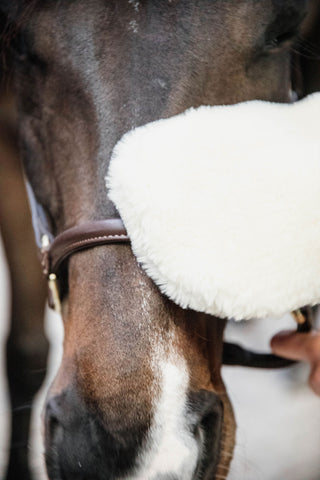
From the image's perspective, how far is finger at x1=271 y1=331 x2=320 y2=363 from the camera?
2.17 ft

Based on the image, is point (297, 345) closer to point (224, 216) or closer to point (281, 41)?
point (224, 216)

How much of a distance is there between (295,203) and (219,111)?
0.13 m

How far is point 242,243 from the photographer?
1.63 ft

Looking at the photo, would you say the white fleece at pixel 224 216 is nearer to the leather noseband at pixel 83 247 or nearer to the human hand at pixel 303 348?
the leather noseband at pixel 83 247

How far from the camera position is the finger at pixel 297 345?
0.66 meters

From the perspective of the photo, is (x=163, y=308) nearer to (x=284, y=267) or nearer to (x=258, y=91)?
(x=284, y=267)

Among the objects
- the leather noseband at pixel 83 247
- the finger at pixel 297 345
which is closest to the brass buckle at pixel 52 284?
the leather noseband at pixel 83 247

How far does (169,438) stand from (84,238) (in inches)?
9.3

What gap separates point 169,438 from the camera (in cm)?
49

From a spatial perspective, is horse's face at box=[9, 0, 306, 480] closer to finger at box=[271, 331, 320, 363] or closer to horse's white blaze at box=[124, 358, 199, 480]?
horse's white blaze at box=[124, 358, 199, 480]

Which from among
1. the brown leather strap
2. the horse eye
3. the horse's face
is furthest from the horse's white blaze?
the horse eye

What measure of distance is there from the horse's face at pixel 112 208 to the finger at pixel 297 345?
0.42 feet

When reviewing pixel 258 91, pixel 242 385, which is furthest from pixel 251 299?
pixel 242 385

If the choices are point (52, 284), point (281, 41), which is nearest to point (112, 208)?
point (52, 284)
